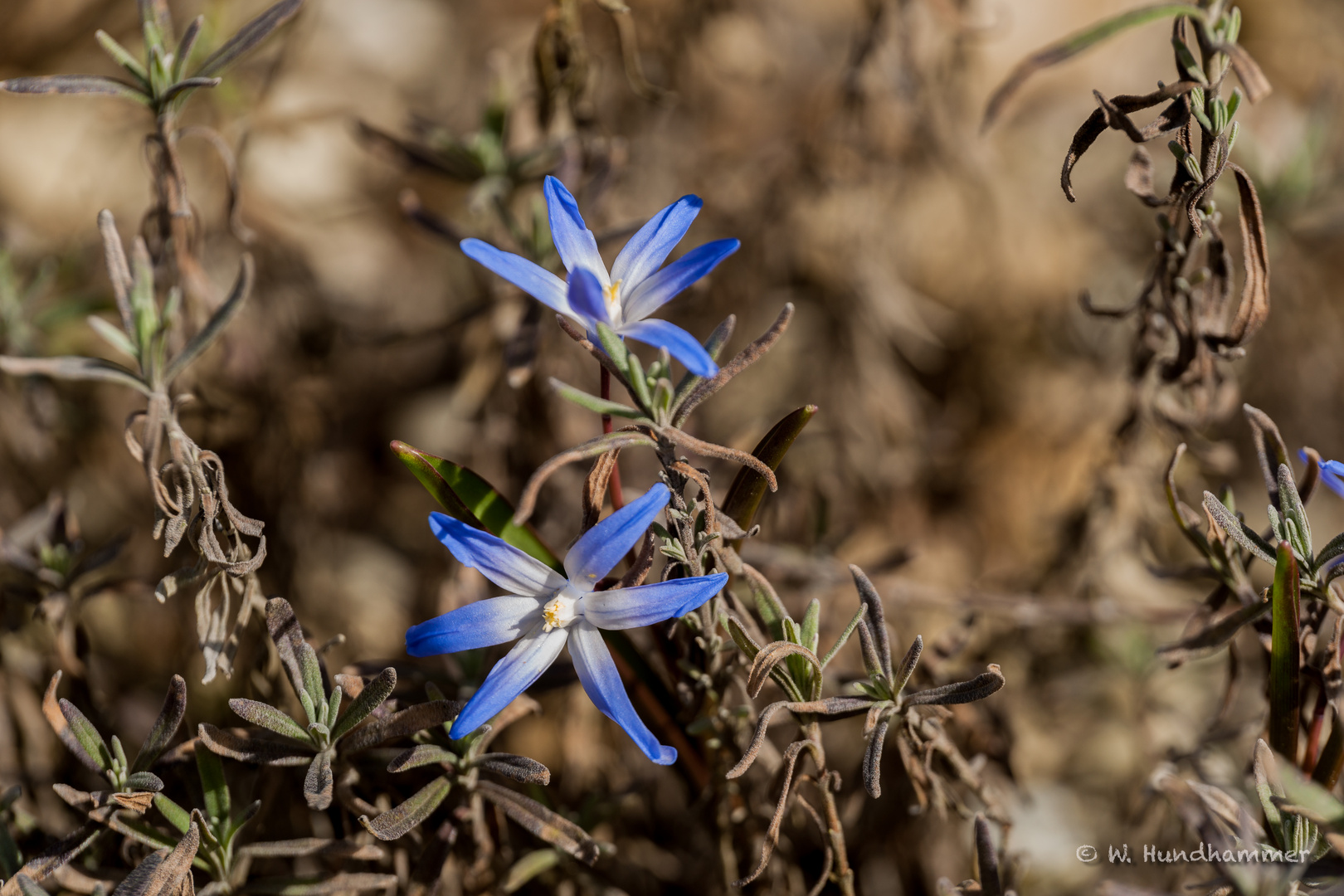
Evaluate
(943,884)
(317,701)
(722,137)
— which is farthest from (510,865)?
(722,137)

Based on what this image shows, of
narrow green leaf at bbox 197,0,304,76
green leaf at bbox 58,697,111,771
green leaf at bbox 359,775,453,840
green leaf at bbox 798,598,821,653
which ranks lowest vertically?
green leaf at bbox 359,775,453,840

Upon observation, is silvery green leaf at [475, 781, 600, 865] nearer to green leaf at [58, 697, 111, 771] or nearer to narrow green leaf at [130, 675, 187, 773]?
narrow green leaf at [130, 675, 187, 773]

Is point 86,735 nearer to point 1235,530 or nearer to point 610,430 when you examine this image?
point 610,430

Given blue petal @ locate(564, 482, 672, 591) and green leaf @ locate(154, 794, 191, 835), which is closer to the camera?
blue petal @ locate(564, 482, 672, 591)

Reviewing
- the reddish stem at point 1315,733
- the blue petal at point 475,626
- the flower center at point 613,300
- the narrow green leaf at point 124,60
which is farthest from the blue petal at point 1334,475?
the narrow green leaf at point 124,60

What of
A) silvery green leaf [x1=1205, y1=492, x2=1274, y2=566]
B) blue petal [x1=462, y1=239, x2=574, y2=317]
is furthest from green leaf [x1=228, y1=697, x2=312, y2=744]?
silvery green leaf [x1=1205, y1=492, x2=1274, y2=566]

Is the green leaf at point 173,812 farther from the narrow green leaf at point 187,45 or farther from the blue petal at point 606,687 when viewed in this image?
the narrow green leaf at point 187,45

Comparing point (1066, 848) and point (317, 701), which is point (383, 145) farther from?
point (1066, 848)
